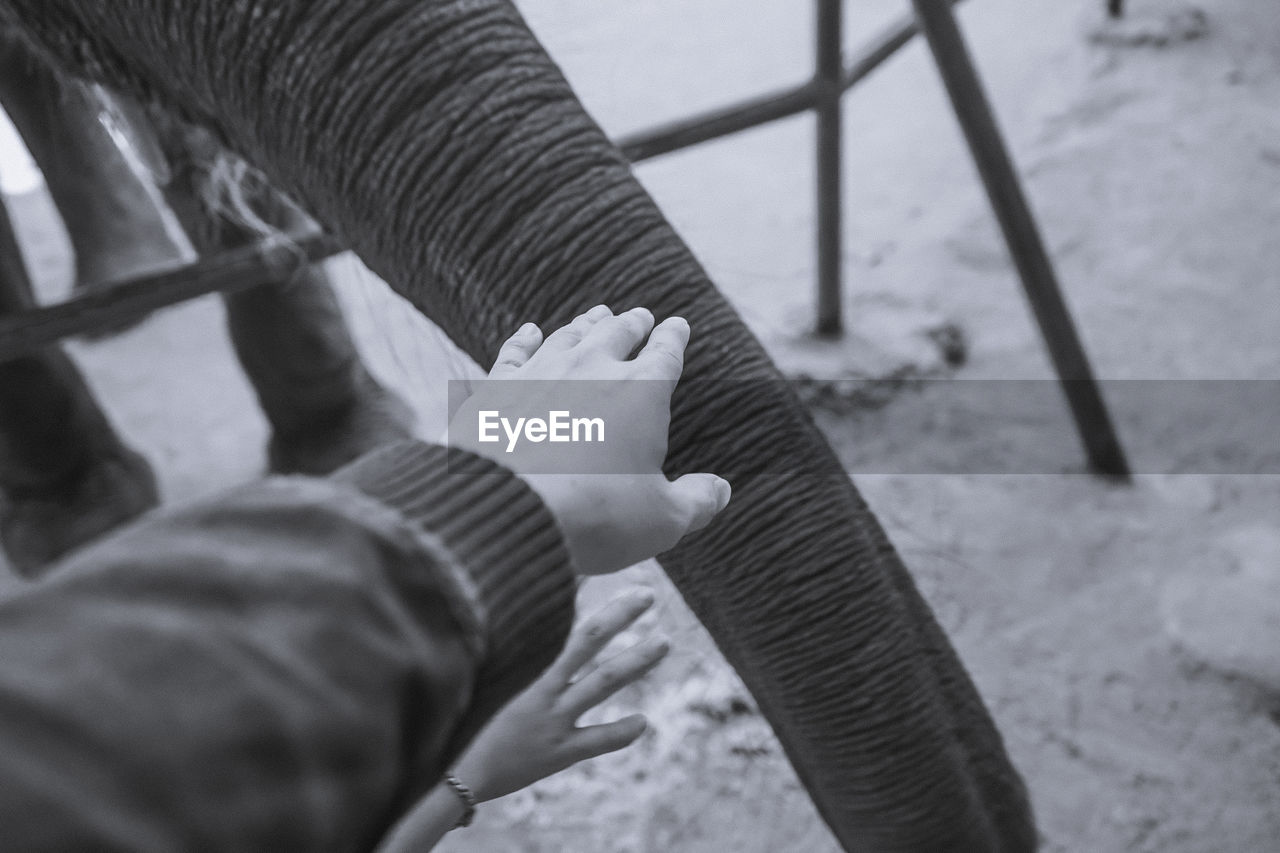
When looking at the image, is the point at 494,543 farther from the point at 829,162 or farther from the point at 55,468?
the point at 55,468

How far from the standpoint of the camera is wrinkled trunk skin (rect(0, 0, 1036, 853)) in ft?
1.52

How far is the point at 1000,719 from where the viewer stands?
0.97 m

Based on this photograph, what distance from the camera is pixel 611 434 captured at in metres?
0.36

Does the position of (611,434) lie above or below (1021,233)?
above

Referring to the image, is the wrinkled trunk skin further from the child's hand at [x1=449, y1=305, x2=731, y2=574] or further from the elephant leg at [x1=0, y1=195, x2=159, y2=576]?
the elephant leg at [x1=0, y1=195, x2=159, y2=576]

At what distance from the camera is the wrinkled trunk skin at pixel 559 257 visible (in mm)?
464

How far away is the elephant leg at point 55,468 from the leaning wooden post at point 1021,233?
1.10m

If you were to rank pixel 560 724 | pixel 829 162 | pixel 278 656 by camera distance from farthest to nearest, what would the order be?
1. pixel 829 162
2. pixel 560 724
3. pixel 278 656

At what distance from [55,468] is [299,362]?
34 cm

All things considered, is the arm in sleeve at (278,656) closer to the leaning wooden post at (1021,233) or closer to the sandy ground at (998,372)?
the sandy ground at (998,372)

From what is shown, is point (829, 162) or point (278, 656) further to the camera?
point (829, 162)

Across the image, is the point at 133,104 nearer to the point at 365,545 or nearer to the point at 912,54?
the point at 365,545

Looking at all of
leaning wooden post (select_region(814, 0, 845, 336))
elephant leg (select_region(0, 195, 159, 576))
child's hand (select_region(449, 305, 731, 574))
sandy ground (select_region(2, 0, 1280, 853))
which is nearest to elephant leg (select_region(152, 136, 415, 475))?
sandy ground (select_region(2, 0, 1280, 853))

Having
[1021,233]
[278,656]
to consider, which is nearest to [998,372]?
[1021,233]
